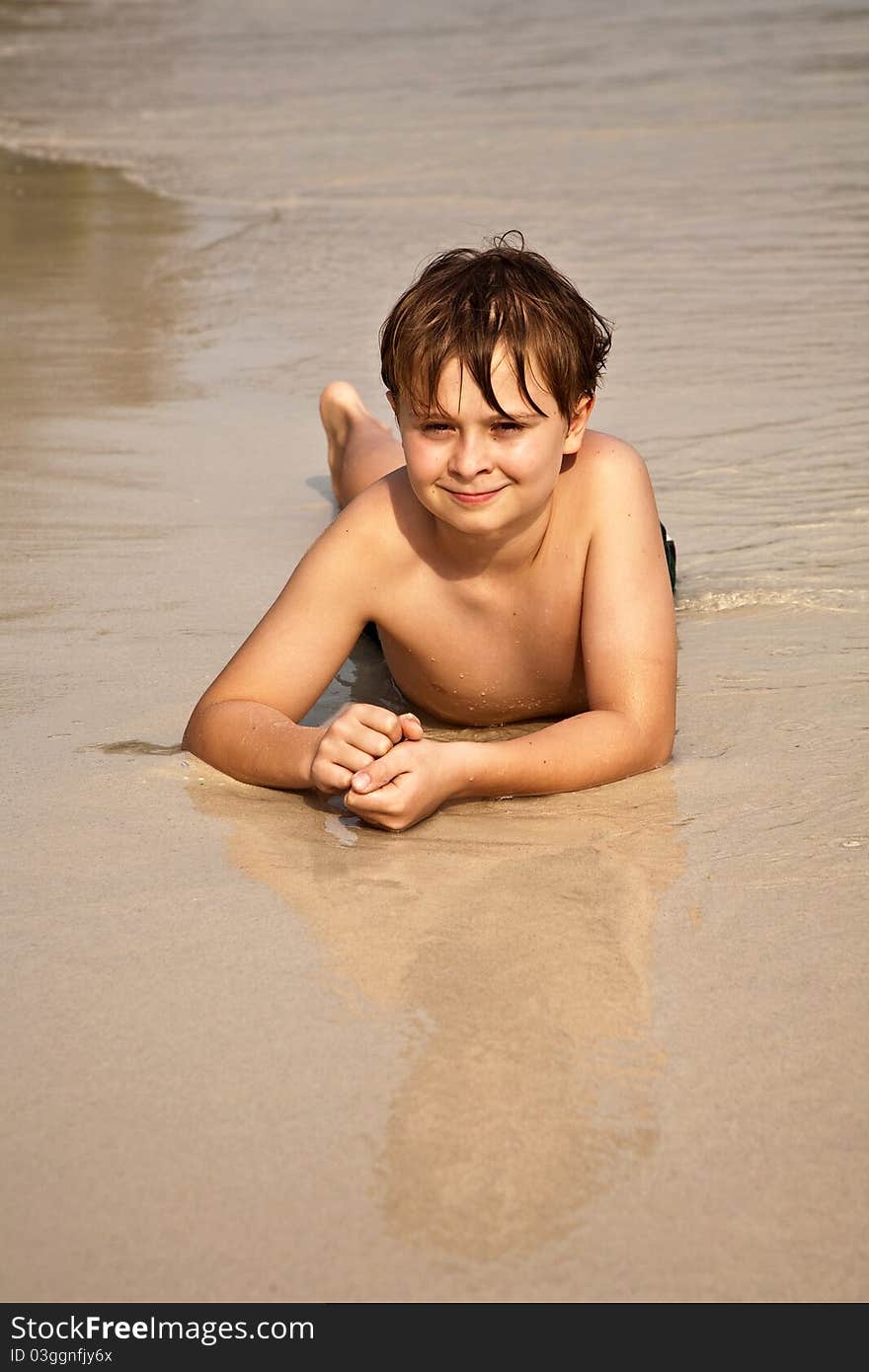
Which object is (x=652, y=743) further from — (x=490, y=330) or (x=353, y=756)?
(x=490, y=330)

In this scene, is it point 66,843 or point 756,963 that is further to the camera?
point 66,843

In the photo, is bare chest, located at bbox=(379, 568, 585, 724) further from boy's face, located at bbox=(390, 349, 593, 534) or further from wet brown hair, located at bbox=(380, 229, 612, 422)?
wet brown hair, located at bbox=(380, 229, 612, 422)

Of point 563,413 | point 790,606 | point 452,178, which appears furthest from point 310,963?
point 452,178

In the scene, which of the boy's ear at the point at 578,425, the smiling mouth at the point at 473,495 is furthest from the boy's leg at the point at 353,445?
the smiling mouth at the point at 473,495

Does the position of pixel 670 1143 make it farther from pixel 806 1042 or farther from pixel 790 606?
pixel 790 606

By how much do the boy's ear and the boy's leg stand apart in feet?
4.14

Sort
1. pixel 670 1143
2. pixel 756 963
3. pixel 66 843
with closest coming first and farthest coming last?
1. pixel 670 1143
2. pixel 756 963
3. pixel 66 843

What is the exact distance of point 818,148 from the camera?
27.8 feet

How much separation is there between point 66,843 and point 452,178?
7055 mm

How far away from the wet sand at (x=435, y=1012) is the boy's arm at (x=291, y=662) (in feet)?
0.22

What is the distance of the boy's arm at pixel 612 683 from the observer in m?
2.51

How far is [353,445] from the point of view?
4.33 m

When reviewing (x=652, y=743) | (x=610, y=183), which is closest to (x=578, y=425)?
(x=652, y=743)

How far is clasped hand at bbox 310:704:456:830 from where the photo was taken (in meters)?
2.37
